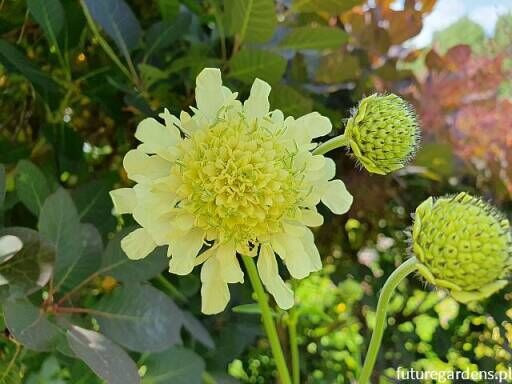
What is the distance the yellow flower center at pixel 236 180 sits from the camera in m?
0.25

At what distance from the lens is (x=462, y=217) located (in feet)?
0.79

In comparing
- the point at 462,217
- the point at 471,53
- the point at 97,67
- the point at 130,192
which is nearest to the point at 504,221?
the point at 462,217

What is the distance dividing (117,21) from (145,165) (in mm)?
161

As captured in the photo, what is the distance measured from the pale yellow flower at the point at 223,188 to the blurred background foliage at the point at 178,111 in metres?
0.07

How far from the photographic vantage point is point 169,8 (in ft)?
1.36

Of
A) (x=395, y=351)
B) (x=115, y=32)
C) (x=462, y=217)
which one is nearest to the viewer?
(x=462, y=217)

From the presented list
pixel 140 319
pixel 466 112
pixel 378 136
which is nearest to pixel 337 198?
pixel 378 136

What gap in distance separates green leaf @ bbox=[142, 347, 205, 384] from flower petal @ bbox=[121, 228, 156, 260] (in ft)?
0.45

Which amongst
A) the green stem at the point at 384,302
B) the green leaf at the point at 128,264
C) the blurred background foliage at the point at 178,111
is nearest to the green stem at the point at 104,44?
the blurred background foliage at the point at 178,111

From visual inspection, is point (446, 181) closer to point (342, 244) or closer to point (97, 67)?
point (342, 244)

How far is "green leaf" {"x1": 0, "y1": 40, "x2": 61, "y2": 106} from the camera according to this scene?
35 cm

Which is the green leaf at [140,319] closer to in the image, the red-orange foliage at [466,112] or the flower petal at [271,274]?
the flower petal at [271,274]

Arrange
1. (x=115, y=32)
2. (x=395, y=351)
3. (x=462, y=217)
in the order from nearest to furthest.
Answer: (x=462, y=217)
(x=115, y=32)
(x=395, y=351)

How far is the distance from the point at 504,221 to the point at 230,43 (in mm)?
243
